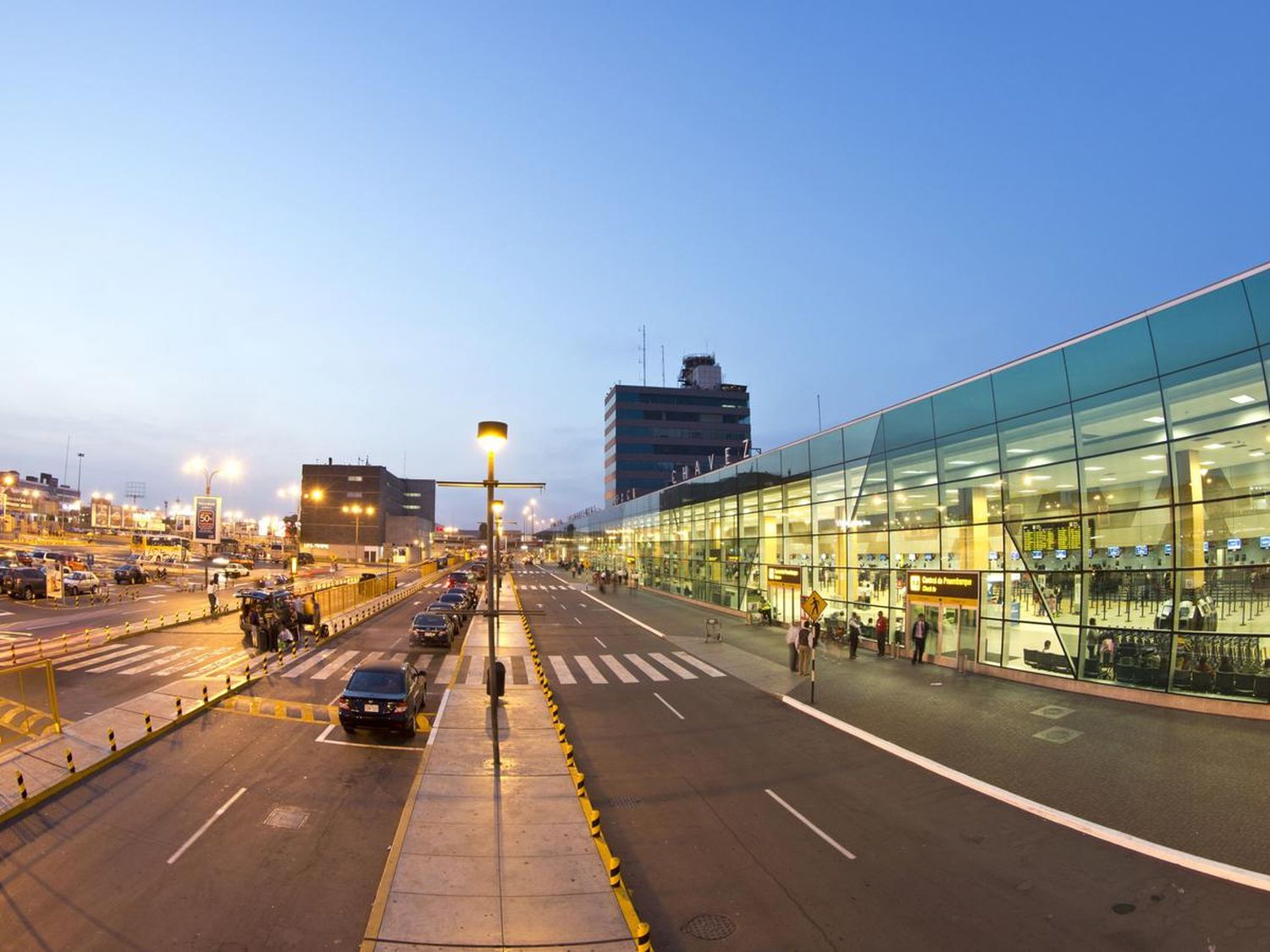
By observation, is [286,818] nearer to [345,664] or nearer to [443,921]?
[443,921]

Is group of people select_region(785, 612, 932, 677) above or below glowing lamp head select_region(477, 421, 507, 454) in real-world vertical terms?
below

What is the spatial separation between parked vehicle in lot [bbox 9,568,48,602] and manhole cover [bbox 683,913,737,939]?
51.3 m

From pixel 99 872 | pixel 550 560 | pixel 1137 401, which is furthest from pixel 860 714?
pixel 550 560

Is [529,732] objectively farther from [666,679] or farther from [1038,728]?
[1038,728]

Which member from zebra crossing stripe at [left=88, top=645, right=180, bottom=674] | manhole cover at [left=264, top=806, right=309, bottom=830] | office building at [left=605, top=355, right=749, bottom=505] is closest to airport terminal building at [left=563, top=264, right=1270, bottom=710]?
manhole cover at [left=264, top=806, right=309, bottom=830]

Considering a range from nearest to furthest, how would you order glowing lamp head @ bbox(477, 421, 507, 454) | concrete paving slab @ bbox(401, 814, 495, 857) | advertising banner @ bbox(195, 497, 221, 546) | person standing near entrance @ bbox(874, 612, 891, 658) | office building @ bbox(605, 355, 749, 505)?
concrete paving slab @ bbox(401, 814, 495, 857) < glowing lamp head @ bbox(477, 421, 507, 454) < person standing near entrance @ bbox(874, 612, 891, 658) < advertising banner @ bbox(195, 497, 221, 546) < office building @ bbox(605, 355, 749, 505)

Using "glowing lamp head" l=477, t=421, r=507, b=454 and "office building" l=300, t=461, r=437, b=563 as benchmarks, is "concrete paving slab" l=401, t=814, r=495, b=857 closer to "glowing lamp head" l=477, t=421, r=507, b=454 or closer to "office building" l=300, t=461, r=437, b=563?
"glowing lamp head" l=477, t=421, r=507, b=454

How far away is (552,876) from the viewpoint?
852 centimetres

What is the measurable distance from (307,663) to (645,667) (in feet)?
42.1

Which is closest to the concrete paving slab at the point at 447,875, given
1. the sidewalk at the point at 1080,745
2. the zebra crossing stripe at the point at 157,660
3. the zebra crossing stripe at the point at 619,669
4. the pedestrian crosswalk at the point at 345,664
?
the sidewalk at the point at 1080,745

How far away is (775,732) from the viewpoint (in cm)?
1606

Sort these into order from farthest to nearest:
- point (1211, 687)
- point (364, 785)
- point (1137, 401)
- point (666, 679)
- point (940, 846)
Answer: point (666, 679) → point (1137, 401) → point (1211, 687) → point (364, 785) → point (940, 846)

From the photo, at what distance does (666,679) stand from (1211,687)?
15404 millimetres

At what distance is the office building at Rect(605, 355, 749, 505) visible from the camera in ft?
425
